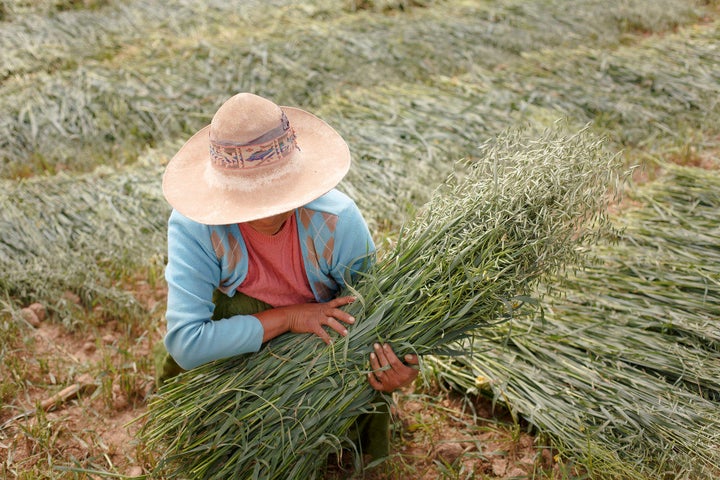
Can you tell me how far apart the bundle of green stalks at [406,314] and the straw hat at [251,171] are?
33 cm

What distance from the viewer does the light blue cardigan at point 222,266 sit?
1.82 meters

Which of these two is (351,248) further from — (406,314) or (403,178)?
(403,178)

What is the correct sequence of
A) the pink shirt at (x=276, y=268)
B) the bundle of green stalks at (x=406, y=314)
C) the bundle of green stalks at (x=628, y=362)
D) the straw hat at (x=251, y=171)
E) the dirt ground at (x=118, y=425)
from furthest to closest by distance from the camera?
1. the dirt ground at (x=118, y=425)
2. the bundle of green stalks at (x=628, y=362)
3. the pink shirt at (x=276, y=268)
4. the bundle of green stalks at (x=406, y=314)
5. the straw hat at (x=251, y=171)

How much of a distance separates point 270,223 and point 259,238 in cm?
9

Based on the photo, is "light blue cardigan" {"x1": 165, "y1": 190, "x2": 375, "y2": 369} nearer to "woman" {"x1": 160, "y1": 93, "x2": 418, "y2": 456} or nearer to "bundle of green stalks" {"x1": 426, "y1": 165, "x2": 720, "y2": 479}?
"woman" {"x1": 160, "y1": 93, "x2": 418, "y2": 456}

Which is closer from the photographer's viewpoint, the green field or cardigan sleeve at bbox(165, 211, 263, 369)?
cardigan sleeve at bbox(165, 211, 263, 369)

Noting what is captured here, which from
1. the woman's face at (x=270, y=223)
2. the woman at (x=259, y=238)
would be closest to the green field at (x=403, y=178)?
the woman at (x=259, y=238)

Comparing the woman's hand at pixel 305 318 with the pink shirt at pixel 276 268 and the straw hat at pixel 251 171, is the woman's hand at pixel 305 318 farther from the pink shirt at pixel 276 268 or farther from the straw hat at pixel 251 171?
the straw hat at pixel 251 171

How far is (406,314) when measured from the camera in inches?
72.9

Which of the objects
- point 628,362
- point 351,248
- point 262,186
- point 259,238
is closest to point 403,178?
point 628,362

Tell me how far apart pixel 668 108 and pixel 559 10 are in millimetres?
2002

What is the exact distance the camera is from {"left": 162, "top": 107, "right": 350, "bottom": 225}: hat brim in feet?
5.65

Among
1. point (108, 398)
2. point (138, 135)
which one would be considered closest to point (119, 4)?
point (138, 135)

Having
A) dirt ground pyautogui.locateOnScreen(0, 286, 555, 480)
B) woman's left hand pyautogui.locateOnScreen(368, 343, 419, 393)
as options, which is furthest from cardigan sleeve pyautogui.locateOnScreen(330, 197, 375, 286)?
dirt ground pyautogui.locateOnScreen(0, 286, 555, 480)
